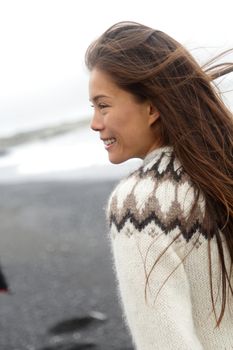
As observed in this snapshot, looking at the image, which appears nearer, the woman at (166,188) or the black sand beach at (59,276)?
the woman at (166,188)

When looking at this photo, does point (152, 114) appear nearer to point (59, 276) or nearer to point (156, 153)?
point (156, 153)

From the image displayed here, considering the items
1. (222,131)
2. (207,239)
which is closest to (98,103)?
(222,131)

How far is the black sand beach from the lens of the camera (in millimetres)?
5262

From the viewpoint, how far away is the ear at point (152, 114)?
1636 mm

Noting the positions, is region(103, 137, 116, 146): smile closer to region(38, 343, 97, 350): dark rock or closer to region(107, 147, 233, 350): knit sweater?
region(107, 147, 233, 350): knit sweater

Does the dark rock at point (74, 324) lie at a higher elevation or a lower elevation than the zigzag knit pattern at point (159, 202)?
lower

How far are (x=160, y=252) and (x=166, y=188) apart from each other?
0.48 feet

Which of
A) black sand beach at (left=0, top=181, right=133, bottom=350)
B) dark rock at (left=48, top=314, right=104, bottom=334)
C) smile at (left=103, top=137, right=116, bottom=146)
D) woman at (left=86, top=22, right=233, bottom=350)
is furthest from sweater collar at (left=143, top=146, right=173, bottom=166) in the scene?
dark rock at (left=48, top=314, right=104, bottom=334)

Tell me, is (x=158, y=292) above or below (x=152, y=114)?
below

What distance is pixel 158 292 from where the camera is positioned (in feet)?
4.96

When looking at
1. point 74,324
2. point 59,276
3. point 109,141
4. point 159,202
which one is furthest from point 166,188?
point 59,276

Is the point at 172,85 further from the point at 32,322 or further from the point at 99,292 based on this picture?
the point at 99,292

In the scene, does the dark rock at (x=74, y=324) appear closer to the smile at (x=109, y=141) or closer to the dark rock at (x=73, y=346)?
the dark rock at (x=73, y=346)

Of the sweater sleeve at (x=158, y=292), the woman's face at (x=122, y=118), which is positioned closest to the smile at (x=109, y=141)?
the woman's face at (x=122, y=118)
